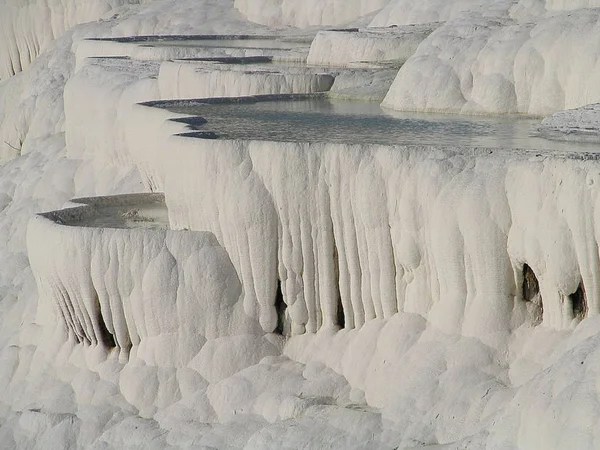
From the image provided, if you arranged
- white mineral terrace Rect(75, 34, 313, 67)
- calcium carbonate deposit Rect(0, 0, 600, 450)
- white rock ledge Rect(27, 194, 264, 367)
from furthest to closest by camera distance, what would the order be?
white mineral terrace Rect(75, 34, 313, 67) < white rock ledge Rect(27, 194, 264, 367) < calcium carbonate deposit Rect(0, 0, 600, 450)

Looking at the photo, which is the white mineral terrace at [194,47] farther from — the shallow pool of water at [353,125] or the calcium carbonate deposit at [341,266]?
the shallow pool of water at [353,125]

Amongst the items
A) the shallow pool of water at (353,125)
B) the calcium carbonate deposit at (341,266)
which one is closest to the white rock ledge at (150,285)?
the calcium carbonate deposit at (341,266)

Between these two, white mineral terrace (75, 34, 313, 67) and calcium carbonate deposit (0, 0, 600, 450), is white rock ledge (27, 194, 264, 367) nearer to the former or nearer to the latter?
calcium carbonate deposit (0, 0, 600, 450)

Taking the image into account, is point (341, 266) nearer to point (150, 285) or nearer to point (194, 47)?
point (150, 285)

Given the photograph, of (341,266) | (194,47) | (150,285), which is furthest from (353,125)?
(194,47)

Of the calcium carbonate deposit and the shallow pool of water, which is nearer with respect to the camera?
the calcium carbonate deposit

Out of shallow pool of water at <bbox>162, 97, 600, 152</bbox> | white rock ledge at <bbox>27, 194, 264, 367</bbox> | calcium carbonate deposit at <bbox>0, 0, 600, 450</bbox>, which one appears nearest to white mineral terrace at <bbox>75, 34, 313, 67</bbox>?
calcium carbonate deposit at <bbox>0, 0, 600, 450</bbox>

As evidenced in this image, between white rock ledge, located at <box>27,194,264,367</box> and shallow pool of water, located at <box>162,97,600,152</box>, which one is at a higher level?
shallow pool of water, located at <box>162,97,600,152</box>

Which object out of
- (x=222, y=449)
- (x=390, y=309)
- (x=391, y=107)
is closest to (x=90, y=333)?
(x=222, y=449)
